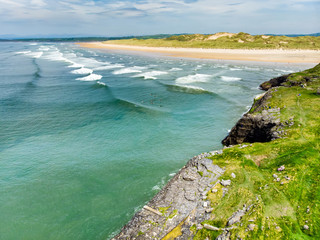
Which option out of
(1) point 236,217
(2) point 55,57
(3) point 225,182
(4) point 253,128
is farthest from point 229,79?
(2) point 55,57

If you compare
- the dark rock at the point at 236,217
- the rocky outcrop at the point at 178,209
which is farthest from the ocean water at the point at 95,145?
the dark rock at the point at 236,217

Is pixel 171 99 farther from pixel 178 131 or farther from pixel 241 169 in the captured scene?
pixel 241 169

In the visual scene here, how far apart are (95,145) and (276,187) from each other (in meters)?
16.9

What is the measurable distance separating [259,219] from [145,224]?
5.29 m

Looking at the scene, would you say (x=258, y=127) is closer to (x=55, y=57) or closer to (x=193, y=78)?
(x=193, y=78)

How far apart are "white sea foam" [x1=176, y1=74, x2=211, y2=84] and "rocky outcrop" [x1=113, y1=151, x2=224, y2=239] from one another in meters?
37.9

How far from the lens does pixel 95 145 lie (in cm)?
2173

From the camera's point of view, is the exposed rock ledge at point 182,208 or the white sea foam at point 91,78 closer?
the exposed rock ledge at point 182,208

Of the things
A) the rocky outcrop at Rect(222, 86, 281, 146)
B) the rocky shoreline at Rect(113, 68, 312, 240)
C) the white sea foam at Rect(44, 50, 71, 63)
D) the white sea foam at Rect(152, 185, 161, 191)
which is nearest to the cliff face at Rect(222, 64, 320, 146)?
the rocky outcrop at Rect(222, 86, 281, 146)

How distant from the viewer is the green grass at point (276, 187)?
8.80m

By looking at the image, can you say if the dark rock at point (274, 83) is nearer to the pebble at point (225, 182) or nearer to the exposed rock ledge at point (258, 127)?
the exposed rock ledge at point (258, 127)

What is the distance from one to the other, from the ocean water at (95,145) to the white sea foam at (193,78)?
545 cm

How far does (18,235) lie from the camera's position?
12.4 meters

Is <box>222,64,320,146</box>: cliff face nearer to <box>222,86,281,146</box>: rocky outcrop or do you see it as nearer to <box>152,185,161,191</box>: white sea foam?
<box>222,86,281,146</box>: rocky outcrop
